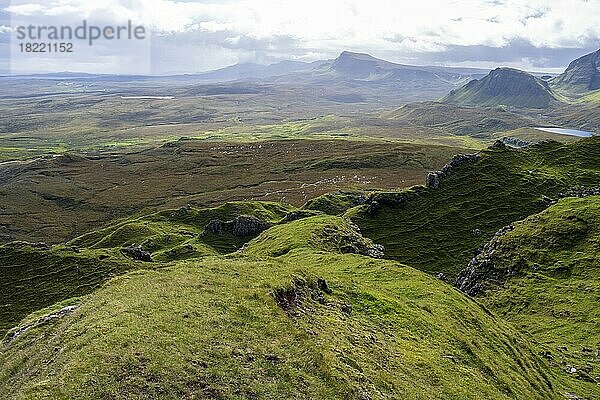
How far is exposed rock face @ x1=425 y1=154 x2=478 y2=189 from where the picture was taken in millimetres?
103688

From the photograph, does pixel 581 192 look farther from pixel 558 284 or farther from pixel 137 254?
pixel 137 254

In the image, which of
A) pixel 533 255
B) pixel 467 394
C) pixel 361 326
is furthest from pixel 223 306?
pixel 533 255

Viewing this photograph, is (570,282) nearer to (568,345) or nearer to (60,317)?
(568,345)

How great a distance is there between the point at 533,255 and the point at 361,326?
42484 mm

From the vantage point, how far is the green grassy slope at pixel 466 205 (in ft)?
286

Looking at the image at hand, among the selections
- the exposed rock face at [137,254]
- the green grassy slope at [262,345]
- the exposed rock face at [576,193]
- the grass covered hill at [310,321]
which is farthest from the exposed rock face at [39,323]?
the exposed rock face at [576,193]

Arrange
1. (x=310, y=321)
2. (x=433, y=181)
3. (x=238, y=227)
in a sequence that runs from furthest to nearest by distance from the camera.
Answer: (x=238, y=227) → (x=433, y=181) → (x=310, y=321)

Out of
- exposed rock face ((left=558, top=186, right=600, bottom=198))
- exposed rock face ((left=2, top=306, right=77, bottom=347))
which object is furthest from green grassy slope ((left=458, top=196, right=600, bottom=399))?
exposed rock face ((left=2, top=306, right=77, bottom=347))

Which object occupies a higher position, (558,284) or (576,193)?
(576,193)

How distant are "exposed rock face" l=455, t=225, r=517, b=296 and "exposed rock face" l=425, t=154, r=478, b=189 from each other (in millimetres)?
33250

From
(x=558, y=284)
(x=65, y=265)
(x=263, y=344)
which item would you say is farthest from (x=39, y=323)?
(x=558, y=284)

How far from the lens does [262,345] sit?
81.1ft

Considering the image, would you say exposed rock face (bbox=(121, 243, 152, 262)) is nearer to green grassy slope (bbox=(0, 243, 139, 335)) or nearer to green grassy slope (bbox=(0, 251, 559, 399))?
green grassy slope (bbox=(0, 243, 139, 335))

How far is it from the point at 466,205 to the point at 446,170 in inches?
515
